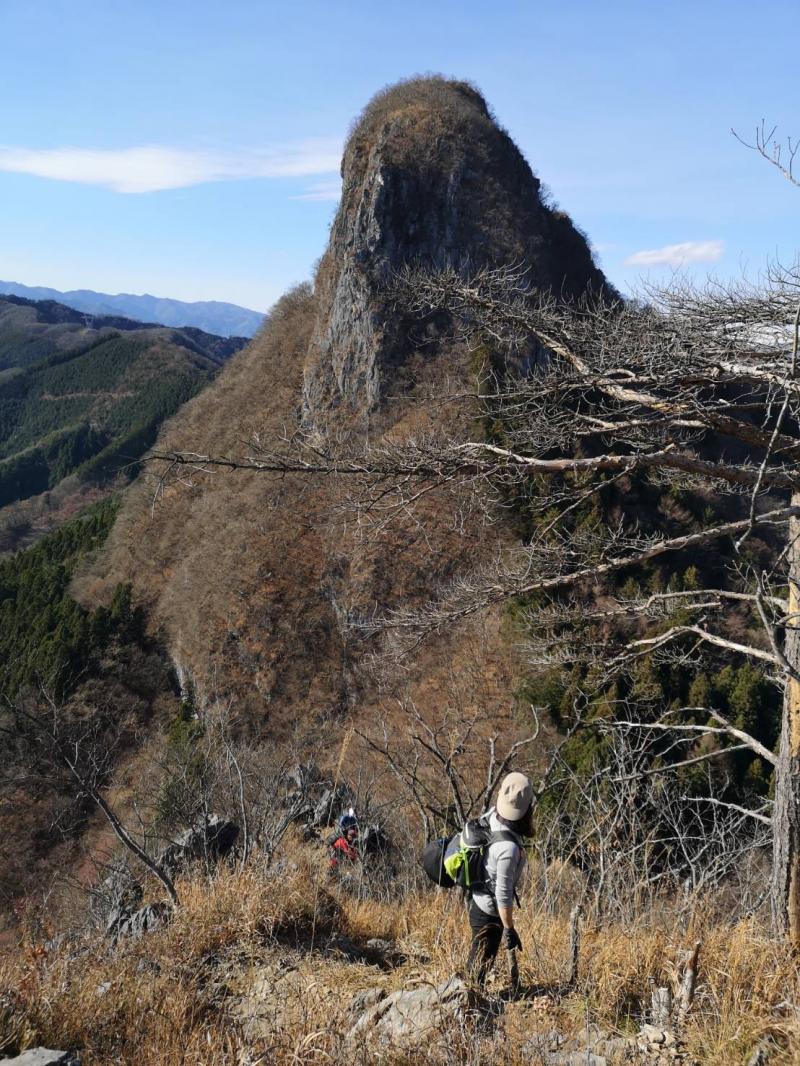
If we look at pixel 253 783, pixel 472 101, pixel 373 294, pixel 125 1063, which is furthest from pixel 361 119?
pixel 125 1063

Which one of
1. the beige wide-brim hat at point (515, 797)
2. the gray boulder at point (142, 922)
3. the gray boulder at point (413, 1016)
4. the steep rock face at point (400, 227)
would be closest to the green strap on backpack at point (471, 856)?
the beige wide-brim hat at point (515, 797)

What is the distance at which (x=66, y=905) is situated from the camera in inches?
615

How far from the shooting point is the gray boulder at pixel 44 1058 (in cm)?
272

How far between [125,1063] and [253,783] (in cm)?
1250

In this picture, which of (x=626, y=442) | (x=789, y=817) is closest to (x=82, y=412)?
(x=626, y=442)

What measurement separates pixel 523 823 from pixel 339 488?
15873mm

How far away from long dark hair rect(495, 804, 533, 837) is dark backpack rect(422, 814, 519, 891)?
1.6 inches

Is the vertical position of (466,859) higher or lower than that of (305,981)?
higher

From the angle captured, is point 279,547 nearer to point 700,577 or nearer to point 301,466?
point 700,577

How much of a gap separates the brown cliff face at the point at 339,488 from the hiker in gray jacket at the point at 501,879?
15.6 m

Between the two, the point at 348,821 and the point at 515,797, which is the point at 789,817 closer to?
the point at 515,797

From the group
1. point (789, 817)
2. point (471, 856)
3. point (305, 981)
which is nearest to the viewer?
point (471, 856)

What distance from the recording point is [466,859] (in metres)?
3.61

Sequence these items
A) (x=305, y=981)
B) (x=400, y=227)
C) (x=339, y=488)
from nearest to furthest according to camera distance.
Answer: (x=305, y=981) → (x=339, y=488) → (x=400, y=227)
